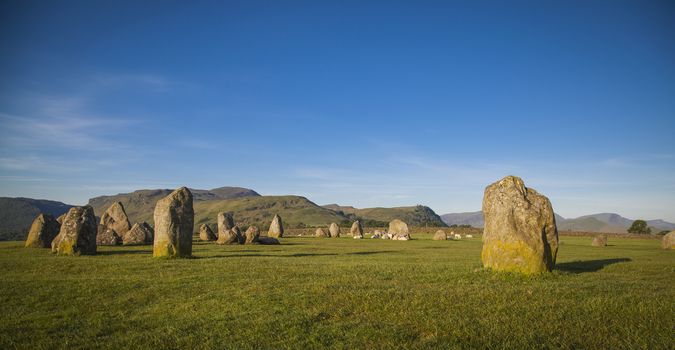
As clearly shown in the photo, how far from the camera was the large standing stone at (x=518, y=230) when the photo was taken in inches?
591

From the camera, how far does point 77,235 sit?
22.5 m

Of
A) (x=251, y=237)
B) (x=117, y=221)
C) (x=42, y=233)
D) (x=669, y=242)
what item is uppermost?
(x=117, y=221)

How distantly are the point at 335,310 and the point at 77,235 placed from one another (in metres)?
19.3

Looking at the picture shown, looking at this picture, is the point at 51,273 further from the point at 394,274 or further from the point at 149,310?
the point at 394,274

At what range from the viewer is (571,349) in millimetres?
6883

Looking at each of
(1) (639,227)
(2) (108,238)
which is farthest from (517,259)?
(1) (639,227)

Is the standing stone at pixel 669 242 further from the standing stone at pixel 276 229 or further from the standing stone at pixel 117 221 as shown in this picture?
the standing stone at pixel 117 221

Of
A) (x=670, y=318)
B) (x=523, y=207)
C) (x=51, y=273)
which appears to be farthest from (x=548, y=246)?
(x=51, y=273)

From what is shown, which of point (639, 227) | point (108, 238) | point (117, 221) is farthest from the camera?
point (639, 227)

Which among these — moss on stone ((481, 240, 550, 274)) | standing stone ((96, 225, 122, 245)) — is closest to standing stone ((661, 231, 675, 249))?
moss on stone ((481, 240, 550, 274))

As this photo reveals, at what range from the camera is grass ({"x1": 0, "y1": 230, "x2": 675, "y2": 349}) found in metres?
7.44

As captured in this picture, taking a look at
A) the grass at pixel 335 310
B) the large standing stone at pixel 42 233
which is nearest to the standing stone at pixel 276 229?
the large standing stone at pixel 42 233

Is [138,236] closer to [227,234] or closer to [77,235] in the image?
[227,234]

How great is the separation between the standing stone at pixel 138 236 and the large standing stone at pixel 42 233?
19.2 feet
